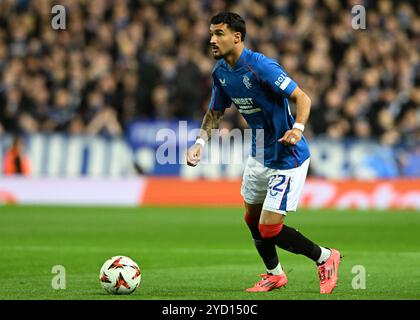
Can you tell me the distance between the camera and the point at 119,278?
8.96m

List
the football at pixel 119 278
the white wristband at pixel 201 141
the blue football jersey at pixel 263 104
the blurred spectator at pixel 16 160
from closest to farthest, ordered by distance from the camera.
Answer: the football at pixel 119 278
the blue football jersey at pixel 263 104
the white wristband at pixel 201 141
the blurred spectator at pixel 16 160

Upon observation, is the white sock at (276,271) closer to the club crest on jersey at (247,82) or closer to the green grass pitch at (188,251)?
the green grass pitch at (188,251)

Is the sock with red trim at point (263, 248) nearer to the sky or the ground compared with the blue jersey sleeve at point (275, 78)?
nearer to the ground

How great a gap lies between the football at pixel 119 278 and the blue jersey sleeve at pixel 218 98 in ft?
6.04

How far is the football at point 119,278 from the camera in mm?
8953

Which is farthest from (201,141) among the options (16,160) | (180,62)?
(180,62)

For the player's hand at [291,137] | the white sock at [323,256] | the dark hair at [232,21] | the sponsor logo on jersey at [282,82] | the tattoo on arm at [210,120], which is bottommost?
the white sock at [323,256]

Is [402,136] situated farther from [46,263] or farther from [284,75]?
[284,75]

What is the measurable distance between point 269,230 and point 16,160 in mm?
12802

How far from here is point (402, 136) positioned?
21719 mm

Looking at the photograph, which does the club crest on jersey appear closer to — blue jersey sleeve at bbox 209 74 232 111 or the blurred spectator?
blue jersey sleeve at bbox 209 74 232 111

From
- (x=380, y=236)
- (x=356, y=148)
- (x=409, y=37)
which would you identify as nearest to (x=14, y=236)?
(x=380, y=236)

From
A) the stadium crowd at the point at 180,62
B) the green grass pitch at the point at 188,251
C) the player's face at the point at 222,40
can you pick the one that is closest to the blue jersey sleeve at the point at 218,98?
the player's face at the point at 222,40

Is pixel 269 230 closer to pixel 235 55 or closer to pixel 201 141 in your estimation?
pixel 201 141
